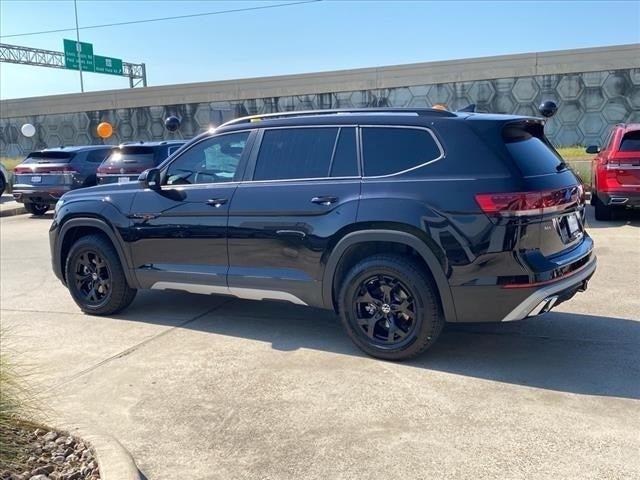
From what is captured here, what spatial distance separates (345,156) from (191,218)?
1550 mm

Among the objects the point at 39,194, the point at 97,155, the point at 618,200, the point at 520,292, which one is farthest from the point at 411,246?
the point at 97,155

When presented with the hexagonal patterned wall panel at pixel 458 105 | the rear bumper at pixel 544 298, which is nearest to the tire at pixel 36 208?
the hexagonal patterned wall panel at pixel 458 105

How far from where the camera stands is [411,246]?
4.31 meters

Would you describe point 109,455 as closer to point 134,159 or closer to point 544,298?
point 544,298

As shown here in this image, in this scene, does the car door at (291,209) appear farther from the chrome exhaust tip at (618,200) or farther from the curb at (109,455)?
the chrome exhaust tip at (618,200)

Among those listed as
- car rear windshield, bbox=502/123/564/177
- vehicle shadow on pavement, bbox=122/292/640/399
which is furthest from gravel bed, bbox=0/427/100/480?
car rear windshield, bbox=502/123/564/177

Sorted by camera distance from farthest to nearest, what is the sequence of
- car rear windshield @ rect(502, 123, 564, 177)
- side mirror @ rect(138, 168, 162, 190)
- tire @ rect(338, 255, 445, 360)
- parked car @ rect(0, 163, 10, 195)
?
1. parked car @ rect(0, 163, 10, 195)
2. side mirror @ rect(138, 168, 162, 190)
3. tire @ rect(338, 255, 445, 360)
4. car rear windshield @ rect(502, 123, 564, 177)

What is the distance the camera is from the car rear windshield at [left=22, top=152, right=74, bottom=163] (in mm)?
14148

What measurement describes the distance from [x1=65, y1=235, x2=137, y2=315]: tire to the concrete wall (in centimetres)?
1548

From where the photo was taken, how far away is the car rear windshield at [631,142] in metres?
9.89

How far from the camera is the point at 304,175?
4.85 meters

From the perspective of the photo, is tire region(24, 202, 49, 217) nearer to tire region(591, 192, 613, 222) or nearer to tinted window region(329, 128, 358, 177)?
tinted window region(329, 128, 358, 177)

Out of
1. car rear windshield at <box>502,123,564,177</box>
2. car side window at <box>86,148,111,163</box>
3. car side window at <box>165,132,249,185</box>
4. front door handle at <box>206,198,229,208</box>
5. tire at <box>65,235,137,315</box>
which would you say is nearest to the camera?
car rear windshield at <box>502,123,564,177</box>

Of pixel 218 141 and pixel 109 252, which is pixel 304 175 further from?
pixel 109 252
